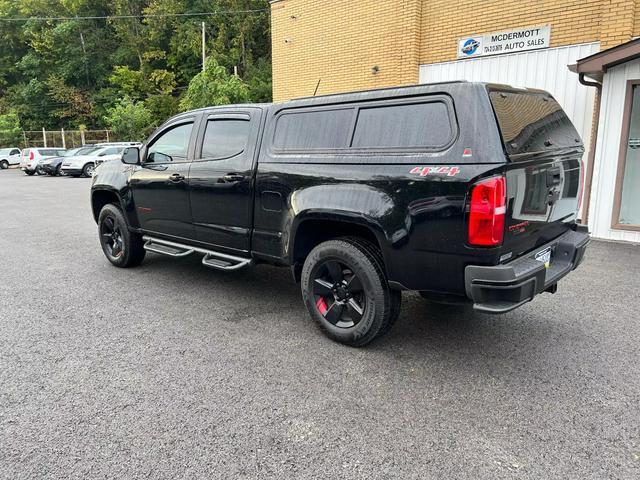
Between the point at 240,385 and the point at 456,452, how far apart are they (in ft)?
4.98

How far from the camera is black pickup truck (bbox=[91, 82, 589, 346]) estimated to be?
3.28 meters

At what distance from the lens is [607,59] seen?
24.7 feet

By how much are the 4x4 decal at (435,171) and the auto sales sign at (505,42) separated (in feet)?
25.9

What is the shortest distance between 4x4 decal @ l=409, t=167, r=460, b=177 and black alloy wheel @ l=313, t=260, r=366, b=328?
0.98m

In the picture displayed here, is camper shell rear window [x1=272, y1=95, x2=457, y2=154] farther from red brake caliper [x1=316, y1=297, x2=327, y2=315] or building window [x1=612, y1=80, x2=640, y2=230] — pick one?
building window [x1=612, y1=80, x2=640, y2=230]

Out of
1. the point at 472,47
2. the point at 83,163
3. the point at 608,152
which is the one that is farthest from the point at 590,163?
the point at 83,163

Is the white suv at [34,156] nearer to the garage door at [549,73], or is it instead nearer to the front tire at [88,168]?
the front tire at [88,168]

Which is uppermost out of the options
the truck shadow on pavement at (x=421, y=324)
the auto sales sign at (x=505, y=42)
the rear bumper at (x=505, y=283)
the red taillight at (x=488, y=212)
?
the auto sales sign at (x=505, y=42)

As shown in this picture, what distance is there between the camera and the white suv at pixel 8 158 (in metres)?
33.2

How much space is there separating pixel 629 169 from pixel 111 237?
8342mm

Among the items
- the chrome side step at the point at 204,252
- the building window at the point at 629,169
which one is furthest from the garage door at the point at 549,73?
the chrome side step at the point at 204,252

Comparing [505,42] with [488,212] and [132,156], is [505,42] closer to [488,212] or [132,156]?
[132,156]

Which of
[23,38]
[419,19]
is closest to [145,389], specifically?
[419,19]

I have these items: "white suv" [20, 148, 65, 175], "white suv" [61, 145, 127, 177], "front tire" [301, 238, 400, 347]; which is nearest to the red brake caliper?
"front tire" [301, 238, 400, 347]
